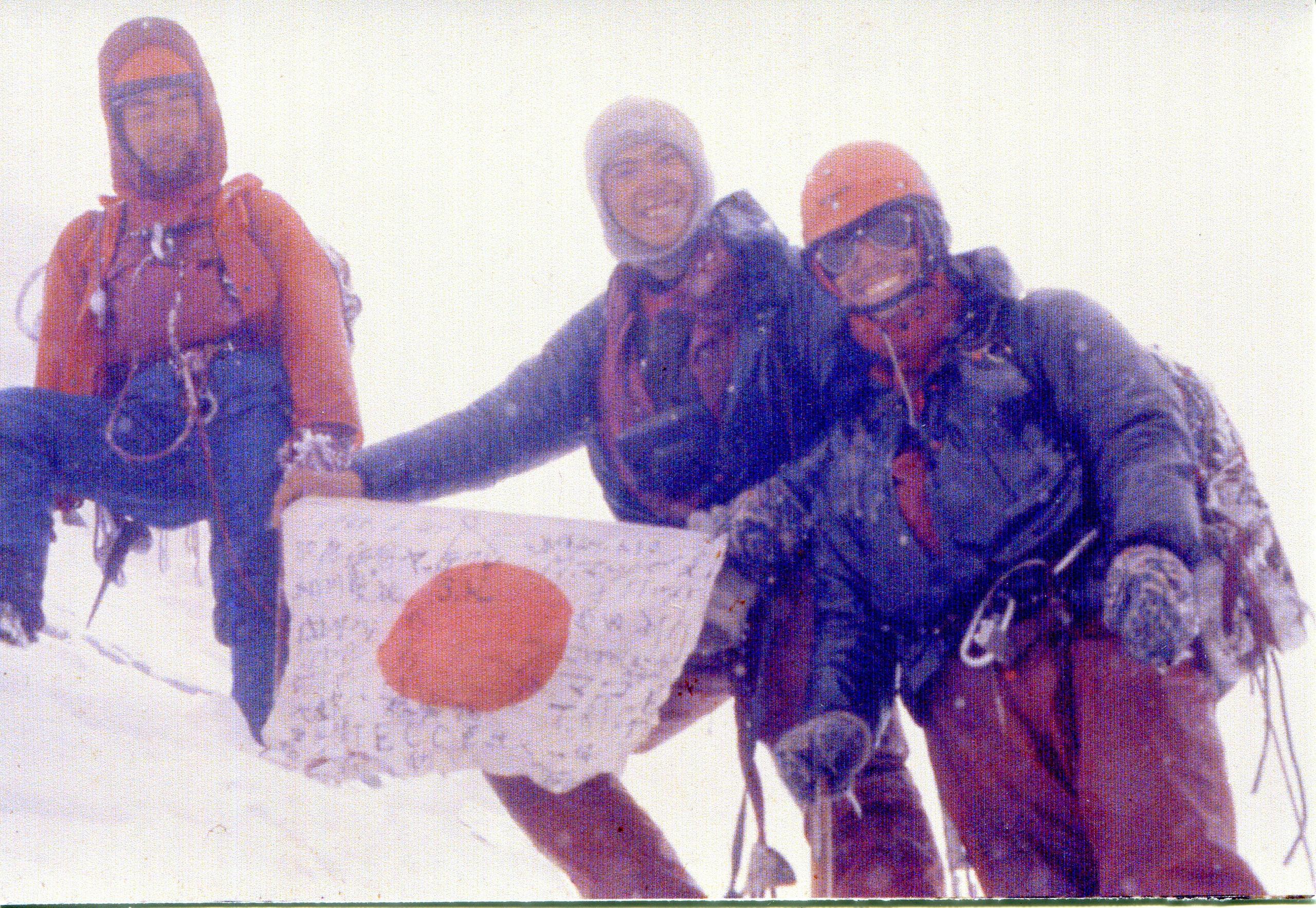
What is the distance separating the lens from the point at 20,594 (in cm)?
192

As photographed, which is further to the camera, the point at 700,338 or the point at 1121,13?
the point at 1121,13

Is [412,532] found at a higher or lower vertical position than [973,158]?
lower

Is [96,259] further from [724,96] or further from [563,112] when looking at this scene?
[724,96]

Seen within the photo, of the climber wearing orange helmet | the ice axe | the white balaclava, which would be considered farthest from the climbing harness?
the ice axe

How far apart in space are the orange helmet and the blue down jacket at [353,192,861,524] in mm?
129

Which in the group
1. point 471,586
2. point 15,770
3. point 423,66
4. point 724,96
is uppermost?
point 423,66

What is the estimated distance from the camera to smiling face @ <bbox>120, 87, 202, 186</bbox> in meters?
2.23

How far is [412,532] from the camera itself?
2039 millimetres

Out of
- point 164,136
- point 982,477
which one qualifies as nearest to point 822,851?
point 982,477

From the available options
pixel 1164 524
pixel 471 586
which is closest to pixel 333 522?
pixel 471 586

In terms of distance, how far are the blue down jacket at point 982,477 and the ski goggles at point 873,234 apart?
13 cm

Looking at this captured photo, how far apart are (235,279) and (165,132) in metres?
0.35

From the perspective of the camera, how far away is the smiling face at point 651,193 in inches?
82.6

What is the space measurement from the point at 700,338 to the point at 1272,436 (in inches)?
40.8
